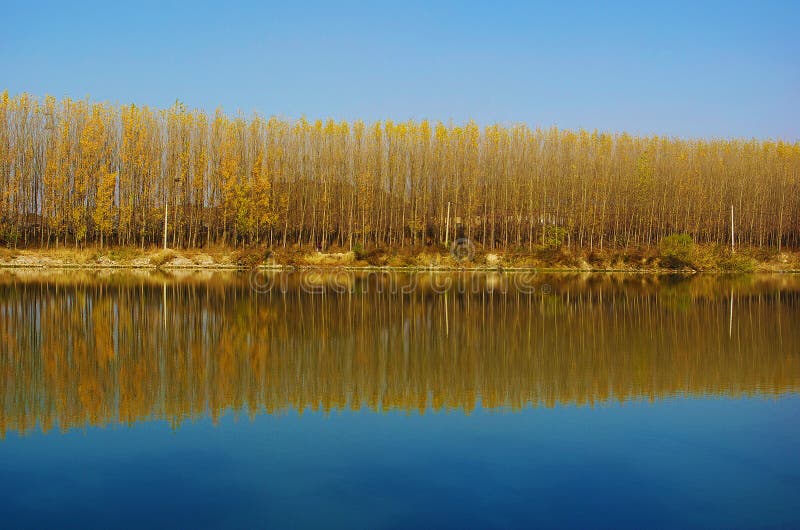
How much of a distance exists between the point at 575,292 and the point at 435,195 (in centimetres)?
2552

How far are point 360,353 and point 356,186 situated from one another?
1521 inches

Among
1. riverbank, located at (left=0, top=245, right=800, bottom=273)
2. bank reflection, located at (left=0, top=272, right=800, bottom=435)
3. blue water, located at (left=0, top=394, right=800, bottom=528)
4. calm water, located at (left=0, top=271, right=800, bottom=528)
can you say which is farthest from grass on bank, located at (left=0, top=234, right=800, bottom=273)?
blue water, located at (left=0, top=394, right=800, bottom=528)

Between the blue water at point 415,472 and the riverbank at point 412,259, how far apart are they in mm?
35567

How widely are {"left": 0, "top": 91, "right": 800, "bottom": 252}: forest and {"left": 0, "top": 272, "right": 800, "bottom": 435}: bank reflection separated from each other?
24957mm

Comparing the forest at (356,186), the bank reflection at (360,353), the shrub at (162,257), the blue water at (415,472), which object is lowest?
the blue water at (415,472)

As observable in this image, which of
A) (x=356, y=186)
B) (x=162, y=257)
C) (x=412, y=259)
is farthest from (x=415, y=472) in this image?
(x=356, y=186)

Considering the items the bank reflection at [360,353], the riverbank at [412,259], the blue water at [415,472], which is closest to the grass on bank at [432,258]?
the riverbank at [412,259]

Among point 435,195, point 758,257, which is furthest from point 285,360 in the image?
point 758,257

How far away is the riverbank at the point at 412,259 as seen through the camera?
4244 centimetres

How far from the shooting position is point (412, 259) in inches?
1766

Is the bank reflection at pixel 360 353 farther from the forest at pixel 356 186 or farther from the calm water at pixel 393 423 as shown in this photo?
the forest at pixel 356 186

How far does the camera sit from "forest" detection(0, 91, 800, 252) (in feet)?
151

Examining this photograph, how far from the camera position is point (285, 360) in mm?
11680

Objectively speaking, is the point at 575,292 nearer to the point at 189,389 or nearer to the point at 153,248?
the point at 189,389
